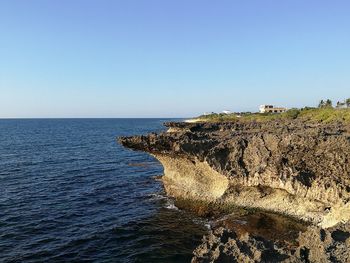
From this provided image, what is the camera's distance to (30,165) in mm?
57000

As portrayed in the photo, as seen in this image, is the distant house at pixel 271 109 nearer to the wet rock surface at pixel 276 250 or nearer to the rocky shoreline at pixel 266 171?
the rocky shoreline at pixel 266 171

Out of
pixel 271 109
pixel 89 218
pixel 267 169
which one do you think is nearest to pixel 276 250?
pixel 267 169

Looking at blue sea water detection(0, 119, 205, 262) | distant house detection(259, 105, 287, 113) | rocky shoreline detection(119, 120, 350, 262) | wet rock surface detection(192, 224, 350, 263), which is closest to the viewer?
wet rock surface detection(192, 224, 350, 263)

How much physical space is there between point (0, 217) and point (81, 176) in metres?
18.2

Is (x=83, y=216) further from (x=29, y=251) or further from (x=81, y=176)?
(x=81, y=176)

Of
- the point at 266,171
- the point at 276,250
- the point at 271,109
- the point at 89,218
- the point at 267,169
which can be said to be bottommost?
the point at 89,218

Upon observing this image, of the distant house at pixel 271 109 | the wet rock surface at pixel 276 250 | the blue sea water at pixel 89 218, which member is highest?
the distant house at pixel 271 109

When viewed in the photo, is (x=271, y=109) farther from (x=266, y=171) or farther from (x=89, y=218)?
(x=89, y=218)

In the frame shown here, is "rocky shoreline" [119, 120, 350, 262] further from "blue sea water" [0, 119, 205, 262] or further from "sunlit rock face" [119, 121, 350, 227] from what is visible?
"blue sea water" [0, 119, 205, 262]

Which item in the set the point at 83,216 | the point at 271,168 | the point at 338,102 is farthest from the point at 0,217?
the point at 338,102

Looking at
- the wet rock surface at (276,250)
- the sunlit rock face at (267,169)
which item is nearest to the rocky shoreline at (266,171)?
the sunlit rock face at (267,169)

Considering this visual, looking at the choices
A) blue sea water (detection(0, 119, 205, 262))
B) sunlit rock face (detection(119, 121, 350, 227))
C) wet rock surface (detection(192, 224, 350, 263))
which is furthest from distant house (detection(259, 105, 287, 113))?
wet rock surface (detection(192, 224, 350, 263))

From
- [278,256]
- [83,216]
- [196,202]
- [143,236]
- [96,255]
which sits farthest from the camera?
[196,202]

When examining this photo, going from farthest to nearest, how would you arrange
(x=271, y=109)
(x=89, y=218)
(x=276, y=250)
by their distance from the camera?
1. (x=271, y=109)
2. (x=89, y=218)
3. (x=276, y=250)
